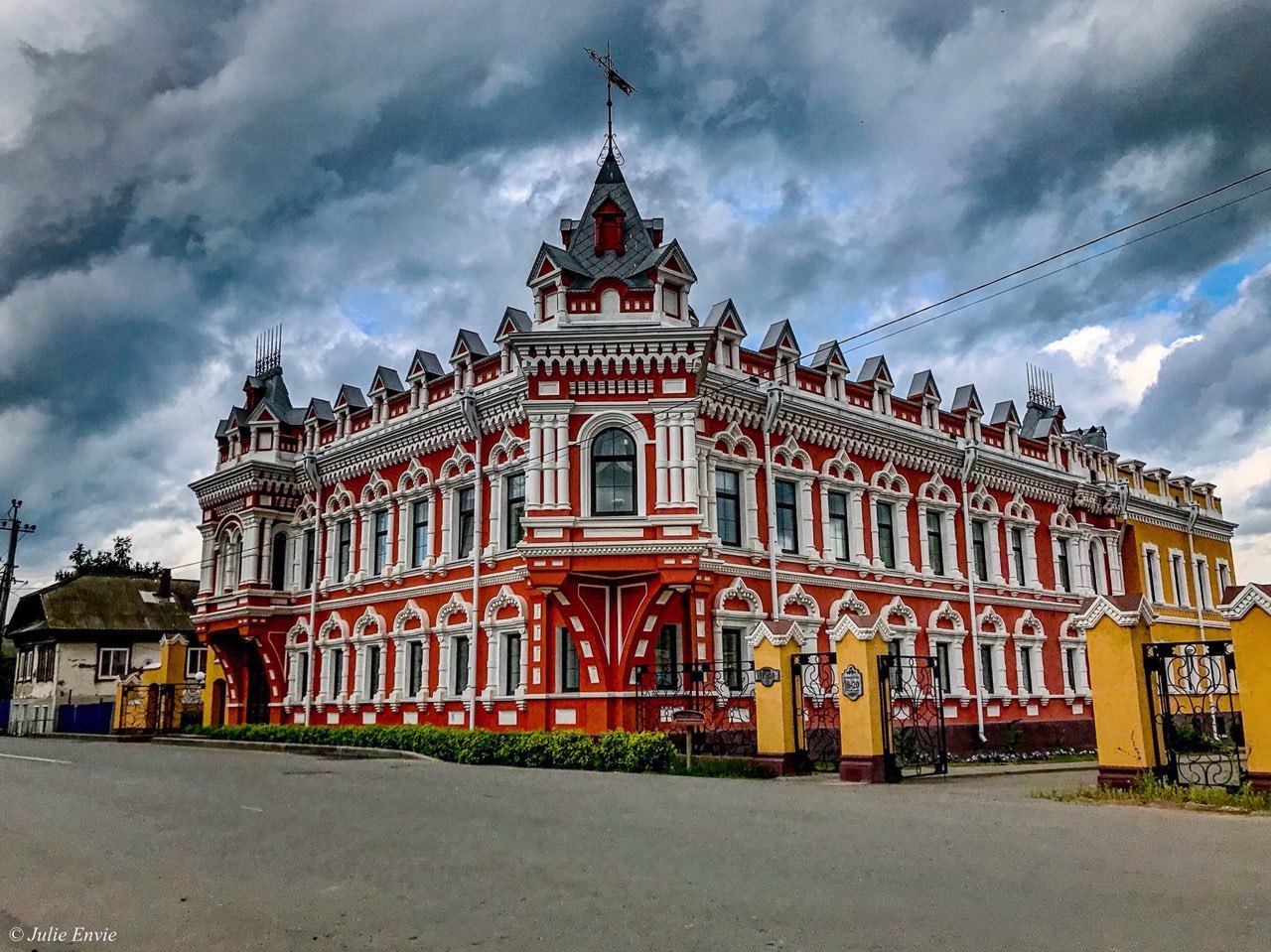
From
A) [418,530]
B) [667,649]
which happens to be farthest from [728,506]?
[418,530]

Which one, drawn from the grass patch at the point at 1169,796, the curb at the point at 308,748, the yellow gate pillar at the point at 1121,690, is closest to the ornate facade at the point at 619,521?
the curb at the point at 308,748

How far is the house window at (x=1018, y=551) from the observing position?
104 feet

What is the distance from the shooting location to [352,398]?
30344mm

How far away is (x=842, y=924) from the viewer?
6.54 metres

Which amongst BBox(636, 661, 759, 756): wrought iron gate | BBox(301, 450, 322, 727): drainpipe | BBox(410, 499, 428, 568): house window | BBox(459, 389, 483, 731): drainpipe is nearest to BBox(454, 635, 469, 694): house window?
BBox(459, 389, 483, 731): drainpipe

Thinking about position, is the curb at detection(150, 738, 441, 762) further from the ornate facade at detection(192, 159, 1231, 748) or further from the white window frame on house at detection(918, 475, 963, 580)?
the white window frame on house at detection(918, 475, 963, 580)

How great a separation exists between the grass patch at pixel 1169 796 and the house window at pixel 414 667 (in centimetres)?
1640

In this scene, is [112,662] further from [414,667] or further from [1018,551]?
[1018,551]

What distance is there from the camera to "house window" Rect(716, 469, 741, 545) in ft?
77.2

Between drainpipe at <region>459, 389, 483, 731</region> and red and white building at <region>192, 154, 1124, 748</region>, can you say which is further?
drainpipe at <region>459, 389, 483, 731</region>

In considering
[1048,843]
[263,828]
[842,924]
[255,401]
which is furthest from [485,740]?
[255,401]

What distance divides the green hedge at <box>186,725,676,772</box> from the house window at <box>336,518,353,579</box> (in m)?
4.86

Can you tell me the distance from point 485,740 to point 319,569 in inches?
446

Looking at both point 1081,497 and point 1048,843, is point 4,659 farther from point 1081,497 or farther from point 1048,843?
point 1048,843
